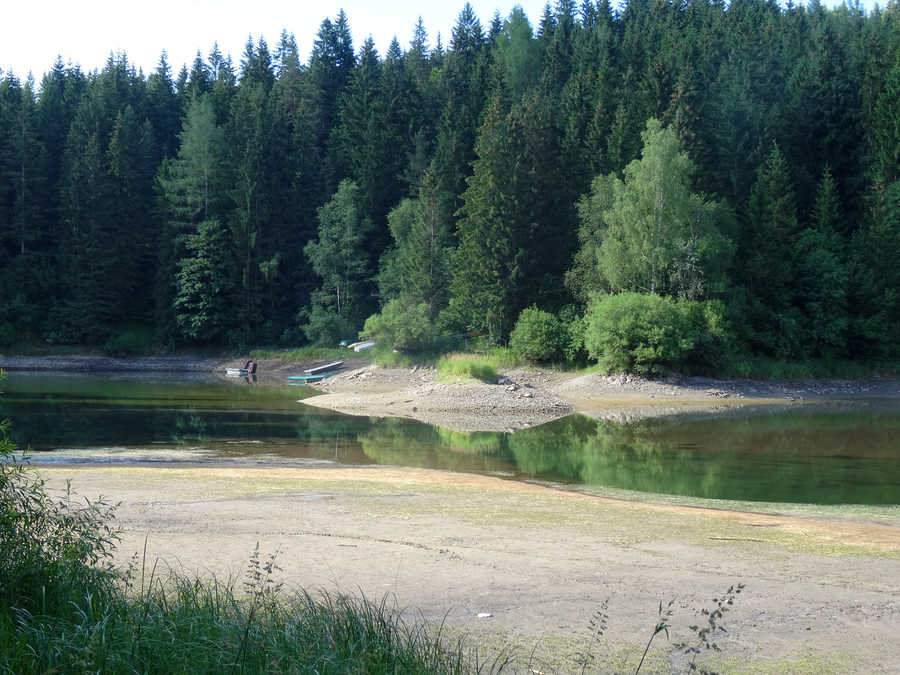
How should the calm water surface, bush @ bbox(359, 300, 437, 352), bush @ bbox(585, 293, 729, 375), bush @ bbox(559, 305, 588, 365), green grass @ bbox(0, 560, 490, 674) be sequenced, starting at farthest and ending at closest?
1. bush @ bbox(359, 300, 437, 352)
2. bush @ bbox(559, 305, 588, 365)
3. bush @ bbox(585, 293, 729, 375)
4. the calm water surface
5. green grass @ bbox(0, 560, 490, 674)

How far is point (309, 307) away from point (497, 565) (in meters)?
63.4

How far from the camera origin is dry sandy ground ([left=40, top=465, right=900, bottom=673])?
904 cm

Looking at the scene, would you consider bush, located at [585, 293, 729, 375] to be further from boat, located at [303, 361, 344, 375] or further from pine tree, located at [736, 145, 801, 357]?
boat, located at [303, 361, 344, 375]

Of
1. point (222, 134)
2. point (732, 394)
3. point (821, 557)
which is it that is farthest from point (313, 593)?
point (222, 134)

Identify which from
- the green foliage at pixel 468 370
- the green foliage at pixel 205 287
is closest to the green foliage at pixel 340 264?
the green foliage at pixel 205 287

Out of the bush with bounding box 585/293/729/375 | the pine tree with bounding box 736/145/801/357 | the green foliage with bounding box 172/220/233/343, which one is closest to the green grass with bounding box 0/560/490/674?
the bush with bounding box 585/293/729/375

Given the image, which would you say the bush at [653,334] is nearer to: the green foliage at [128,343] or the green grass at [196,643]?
the green foliage at [128,343]

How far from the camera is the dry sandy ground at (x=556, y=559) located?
904 centimetres

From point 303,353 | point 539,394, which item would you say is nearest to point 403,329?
point 303,353

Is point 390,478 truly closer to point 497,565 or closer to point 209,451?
point 209,451

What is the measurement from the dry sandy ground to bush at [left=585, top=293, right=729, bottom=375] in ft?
99.0

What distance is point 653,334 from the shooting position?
48.5 meters

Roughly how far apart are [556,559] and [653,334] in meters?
37.4

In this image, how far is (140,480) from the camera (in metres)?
20.0
